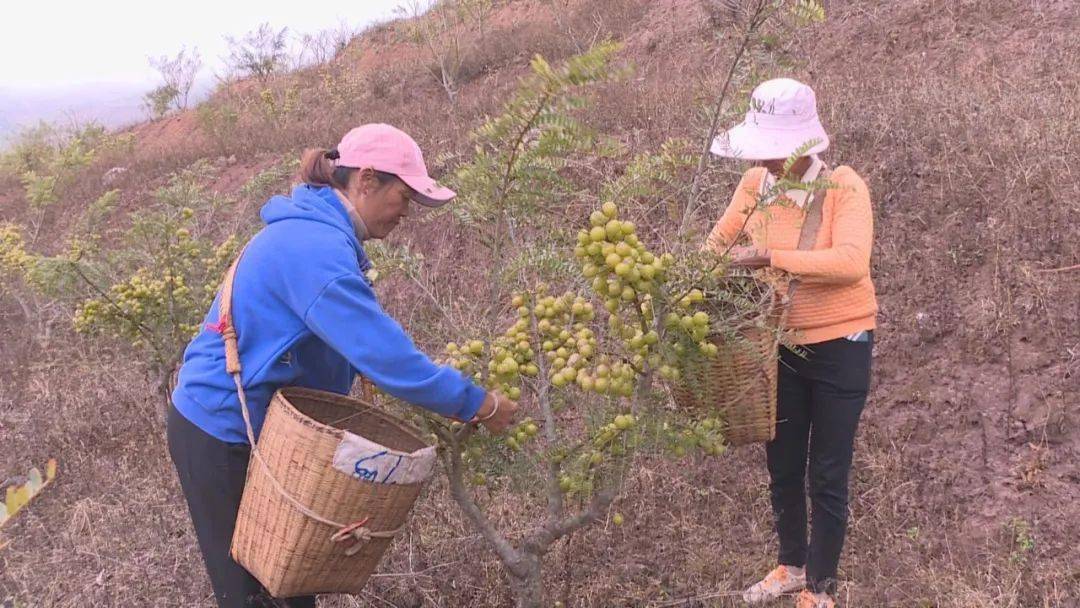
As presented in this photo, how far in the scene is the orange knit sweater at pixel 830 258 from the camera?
7.86 feet

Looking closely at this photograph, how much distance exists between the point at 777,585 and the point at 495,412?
1.65m

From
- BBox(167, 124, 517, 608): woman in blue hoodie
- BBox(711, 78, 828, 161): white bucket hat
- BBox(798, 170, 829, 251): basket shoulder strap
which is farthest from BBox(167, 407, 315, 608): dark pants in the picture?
BBox(798, 170, 829, 251): basket shoulder strap

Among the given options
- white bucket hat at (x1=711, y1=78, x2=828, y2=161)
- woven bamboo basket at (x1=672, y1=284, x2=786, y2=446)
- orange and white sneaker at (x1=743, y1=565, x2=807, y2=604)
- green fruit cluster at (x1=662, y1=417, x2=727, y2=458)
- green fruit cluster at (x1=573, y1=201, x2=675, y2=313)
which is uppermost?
white bucket hat at (x1=711, y1=78, x2=828, y2=161)

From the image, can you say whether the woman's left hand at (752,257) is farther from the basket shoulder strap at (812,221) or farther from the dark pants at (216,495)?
the dark pants at (216,495)

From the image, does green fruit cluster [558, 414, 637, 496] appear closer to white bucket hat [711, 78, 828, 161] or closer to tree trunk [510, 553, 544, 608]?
tree trunk [510, 553, 544, 608]

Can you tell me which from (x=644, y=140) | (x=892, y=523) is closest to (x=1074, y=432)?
(x=892, y=523)

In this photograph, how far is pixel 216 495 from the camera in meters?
2.24

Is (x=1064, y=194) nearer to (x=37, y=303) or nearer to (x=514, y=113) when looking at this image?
(x=514, y=113)

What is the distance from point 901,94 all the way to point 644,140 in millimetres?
2004

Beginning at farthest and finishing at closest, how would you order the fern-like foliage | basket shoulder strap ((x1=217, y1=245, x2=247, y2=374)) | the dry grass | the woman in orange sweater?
the dry grass
the woman in orange sweater
basket shoulder strap ((x1=217, y1=245, x2=247, y2=374))
the fern-like foliage

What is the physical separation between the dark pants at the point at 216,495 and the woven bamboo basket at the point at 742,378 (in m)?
1.25

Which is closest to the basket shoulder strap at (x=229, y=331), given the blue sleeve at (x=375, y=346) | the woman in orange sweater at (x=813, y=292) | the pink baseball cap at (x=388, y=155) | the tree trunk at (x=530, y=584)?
the blue sleeve at (x=375, y=346)

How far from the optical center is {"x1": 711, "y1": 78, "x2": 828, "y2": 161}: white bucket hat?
2.42m

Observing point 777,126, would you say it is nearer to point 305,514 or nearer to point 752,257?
point 752,257
